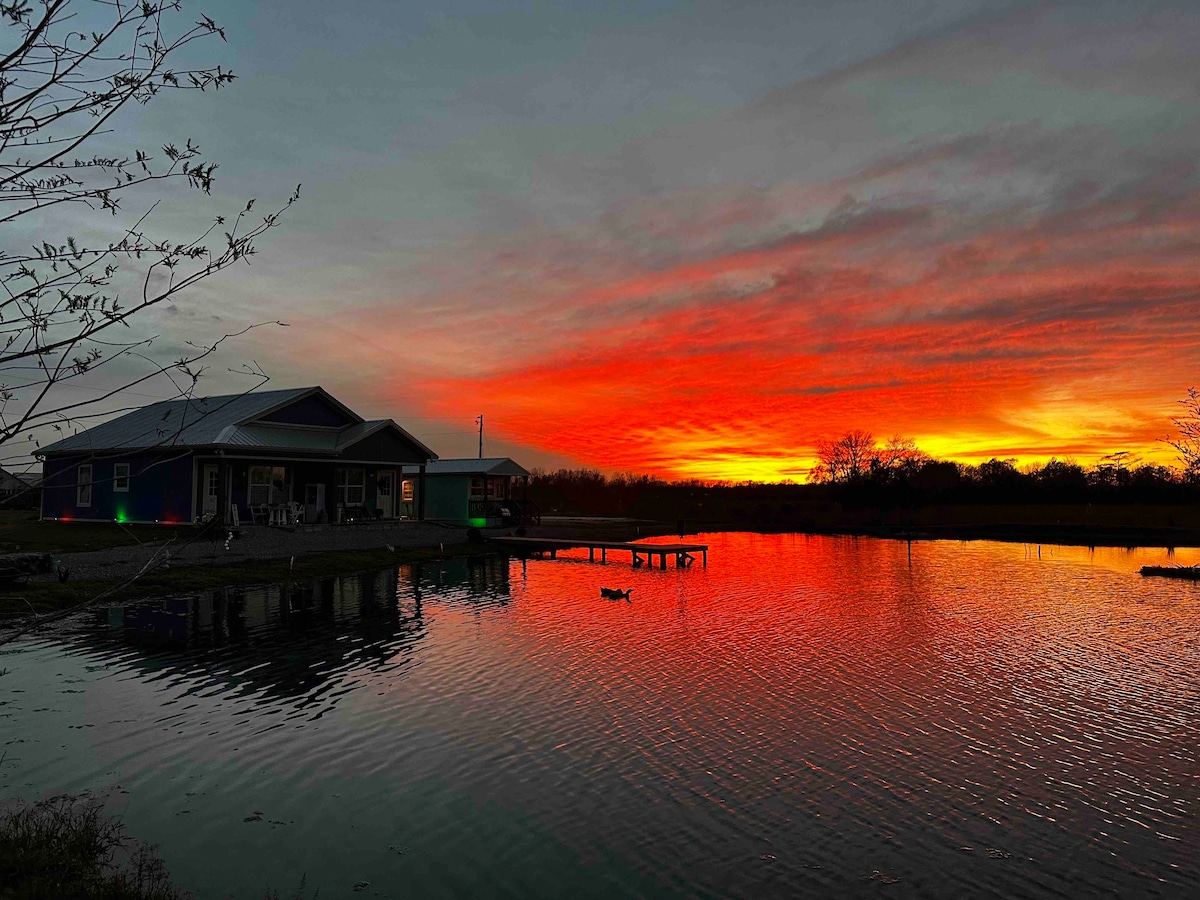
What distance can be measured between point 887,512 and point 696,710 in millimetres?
66600

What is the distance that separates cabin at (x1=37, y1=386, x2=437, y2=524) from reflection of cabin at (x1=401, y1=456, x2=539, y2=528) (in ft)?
20.1

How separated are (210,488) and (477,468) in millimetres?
18150

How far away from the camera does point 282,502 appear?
132 ft

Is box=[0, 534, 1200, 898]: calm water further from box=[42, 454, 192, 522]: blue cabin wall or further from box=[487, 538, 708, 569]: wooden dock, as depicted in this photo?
box=[42, 454, 192, 522]: blue cabin wall

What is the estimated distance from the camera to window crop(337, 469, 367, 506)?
4326cm

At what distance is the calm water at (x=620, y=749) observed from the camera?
7879 mm

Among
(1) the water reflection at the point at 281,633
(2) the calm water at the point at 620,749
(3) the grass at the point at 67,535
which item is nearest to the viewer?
(2) the calm water at the point at 620,749

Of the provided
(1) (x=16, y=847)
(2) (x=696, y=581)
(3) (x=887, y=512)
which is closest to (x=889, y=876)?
(1) (x=16, y=847)

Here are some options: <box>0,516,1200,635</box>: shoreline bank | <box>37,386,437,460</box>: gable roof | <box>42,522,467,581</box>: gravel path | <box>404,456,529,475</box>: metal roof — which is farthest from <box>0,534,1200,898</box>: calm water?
<box>404,456,529,475</box>: metal roof

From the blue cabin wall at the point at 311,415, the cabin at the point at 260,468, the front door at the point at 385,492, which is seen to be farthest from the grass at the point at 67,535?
the front door at the point at 385,492

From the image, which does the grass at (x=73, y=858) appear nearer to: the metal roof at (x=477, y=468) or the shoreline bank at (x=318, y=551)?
the shoreline bank at (x=318, y=551)

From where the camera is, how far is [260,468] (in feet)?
130

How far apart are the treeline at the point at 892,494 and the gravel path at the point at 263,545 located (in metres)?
31.5

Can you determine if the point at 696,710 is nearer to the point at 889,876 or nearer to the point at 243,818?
the point at 889,876
